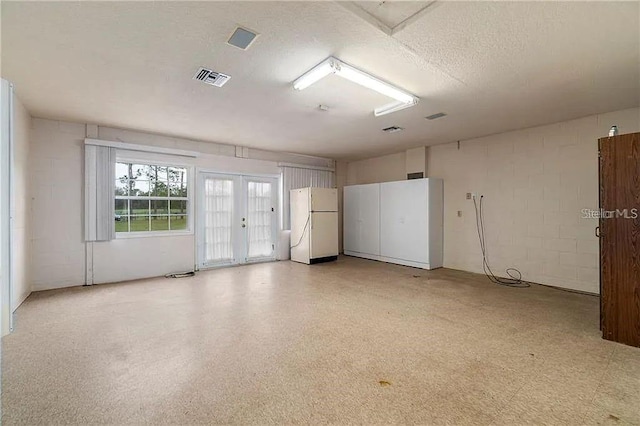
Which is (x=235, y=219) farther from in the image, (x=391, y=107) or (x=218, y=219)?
(x=391, y=107)

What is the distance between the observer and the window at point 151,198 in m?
4.82

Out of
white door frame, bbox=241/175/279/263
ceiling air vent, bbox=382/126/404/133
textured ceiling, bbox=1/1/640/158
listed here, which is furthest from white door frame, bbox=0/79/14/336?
ceiling air vent, bbox=382/126/404/133

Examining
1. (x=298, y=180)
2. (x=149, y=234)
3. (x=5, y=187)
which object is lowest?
(x=149, y=234)

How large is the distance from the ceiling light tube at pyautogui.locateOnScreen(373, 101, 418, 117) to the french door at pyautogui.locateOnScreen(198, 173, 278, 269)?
3.39 metres

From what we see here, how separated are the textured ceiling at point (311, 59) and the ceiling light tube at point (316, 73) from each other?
8 centimetres

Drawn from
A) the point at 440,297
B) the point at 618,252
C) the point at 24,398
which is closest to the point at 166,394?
the point at 24,398

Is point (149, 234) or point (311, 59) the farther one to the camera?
point (149, 234)

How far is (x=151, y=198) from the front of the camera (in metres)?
5.09

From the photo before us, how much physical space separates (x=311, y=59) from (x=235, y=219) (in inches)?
167

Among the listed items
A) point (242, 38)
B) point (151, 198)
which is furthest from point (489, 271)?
point (151, 198)

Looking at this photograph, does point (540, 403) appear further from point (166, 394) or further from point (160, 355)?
point (160, 355)

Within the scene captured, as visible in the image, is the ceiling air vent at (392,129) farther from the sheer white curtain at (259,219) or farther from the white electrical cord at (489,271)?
the sheer white curtain at (259,219)

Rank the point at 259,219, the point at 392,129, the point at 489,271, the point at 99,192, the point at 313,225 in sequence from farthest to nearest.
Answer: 1. the point at 259,219
2. the point at 313,225
3. the point at 489,271
4. the point at 392,129
5. the point at 99,192

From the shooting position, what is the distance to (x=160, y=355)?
2324 mm
